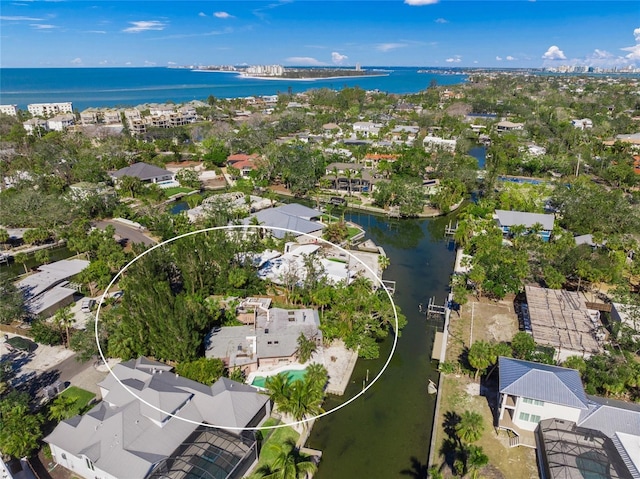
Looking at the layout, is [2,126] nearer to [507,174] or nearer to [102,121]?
[102,121]

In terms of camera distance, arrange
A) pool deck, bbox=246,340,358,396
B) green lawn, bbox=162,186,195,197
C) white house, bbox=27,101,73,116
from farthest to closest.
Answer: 1. white house, bbox=27,101,73,116
2. green lawn, bbox=162,186,195,197
3. pool deck, bbox=246,340,358,396

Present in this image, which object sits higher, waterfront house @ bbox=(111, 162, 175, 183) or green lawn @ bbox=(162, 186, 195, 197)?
waterfront house @ bbox=(111, 162, 175, 183)

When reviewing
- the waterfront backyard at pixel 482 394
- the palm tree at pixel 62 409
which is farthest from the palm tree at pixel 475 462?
the palm tree at pixel 62 409

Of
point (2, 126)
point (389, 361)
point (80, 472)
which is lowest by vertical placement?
point (389, 361)

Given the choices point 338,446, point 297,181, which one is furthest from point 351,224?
point 338,446

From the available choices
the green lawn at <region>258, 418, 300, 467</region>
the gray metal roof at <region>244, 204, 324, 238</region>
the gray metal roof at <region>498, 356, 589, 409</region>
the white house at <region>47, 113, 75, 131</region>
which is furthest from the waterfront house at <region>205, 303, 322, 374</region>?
the white house at <region>47, 113, 75, 131</region>

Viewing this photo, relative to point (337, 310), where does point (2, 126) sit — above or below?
above

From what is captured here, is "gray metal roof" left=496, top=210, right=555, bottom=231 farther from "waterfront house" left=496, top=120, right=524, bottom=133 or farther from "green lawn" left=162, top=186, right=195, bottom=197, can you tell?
"waterfront house" left=496, top=120, right=524, bottom=133
